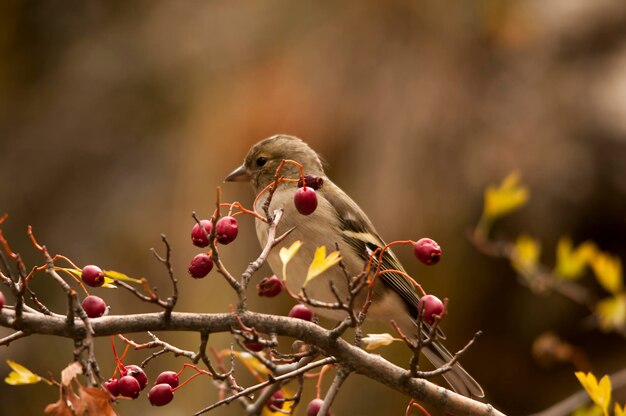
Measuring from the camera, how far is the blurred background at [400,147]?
21.8 ft

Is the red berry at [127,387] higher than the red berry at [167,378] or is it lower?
higher

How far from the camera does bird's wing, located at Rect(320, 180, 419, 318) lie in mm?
4059

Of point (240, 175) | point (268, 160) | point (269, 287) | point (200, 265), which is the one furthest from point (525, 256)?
point (200, 265)

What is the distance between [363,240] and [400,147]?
2.85 metres

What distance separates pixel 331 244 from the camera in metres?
4.14

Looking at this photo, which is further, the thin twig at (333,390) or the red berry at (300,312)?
the red berry at (300,312)

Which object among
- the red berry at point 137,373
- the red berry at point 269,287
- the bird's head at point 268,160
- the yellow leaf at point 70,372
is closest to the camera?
the yellow leaf at point 70,372

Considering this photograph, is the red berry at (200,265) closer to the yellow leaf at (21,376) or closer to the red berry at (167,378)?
the red berry at (167,378)

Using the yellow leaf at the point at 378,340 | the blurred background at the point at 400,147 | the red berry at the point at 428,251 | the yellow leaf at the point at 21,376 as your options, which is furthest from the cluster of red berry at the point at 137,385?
the blurred background at the point at 400,147

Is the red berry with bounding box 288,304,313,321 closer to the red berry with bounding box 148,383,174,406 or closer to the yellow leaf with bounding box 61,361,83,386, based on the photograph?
the red berry with bounding box 148,383,174,406

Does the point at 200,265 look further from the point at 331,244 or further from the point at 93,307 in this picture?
the point at 331,244

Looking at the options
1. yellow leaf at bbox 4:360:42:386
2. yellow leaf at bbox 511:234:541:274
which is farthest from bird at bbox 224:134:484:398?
yellow leaf at bbox 4:360:42:386

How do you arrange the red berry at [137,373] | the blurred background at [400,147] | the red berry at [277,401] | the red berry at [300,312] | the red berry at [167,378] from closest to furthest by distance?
the red berry at [137,373], the red berry at [167,378], the red berry at [277,401], the red berry at [300,312], the blurred background at [400,147]

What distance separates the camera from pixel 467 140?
7.07 meters
